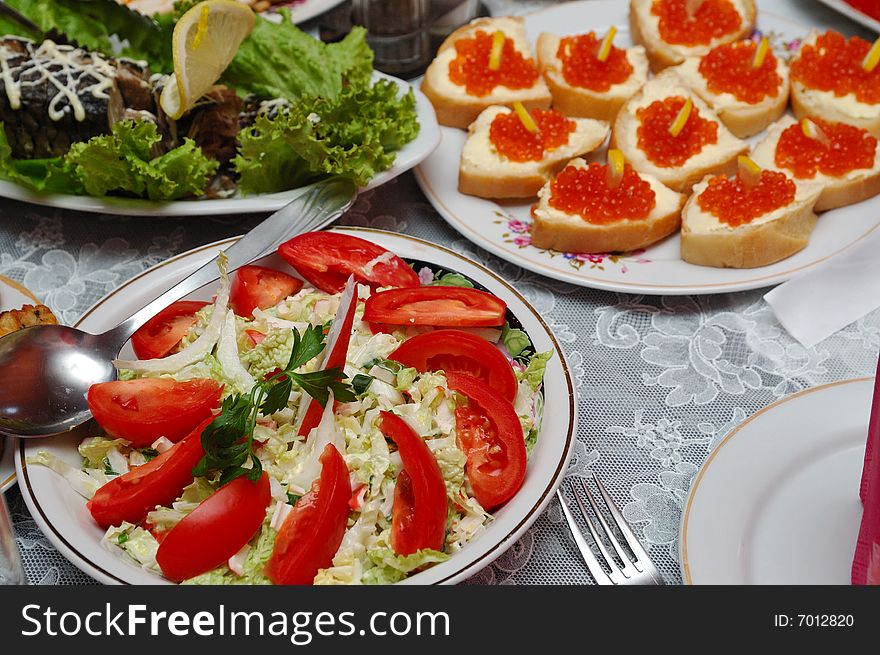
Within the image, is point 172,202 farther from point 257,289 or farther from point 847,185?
point 847,185

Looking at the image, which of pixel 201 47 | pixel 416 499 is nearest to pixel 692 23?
pixel 201 47

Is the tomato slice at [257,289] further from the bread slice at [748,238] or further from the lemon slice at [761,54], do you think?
the lemon slice at [761,54]

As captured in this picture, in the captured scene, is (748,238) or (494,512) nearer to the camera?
(494,512)

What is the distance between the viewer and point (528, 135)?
96.0 inches

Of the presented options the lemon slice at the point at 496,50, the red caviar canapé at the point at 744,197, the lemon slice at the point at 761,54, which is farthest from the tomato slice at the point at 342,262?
the lemon slice at the point at 761,54

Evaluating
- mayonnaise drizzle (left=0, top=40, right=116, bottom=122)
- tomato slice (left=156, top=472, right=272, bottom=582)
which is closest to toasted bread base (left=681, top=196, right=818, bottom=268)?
tomato slice (left=156, top=472, right=272, bottom=582)

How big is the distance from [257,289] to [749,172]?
4.24 ft

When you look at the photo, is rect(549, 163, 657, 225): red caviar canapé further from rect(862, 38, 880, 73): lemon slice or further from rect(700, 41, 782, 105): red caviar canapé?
rect(862, 38, 880, 73): lemon slice

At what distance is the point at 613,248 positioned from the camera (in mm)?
2205

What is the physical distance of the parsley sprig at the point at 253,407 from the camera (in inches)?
54.1

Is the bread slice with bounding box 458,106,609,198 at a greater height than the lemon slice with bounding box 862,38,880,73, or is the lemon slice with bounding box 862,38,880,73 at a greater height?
the lemon slice with bounding box 862,38,880,73

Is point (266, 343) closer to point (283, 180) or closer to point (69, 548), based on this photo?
point (69, 548)

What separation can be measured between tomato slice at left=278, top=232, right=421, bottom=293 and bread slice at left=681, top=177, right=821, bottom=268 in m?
0.77

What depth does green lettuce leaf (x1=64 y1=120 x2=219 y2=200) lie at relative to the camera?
2033 millimetres
